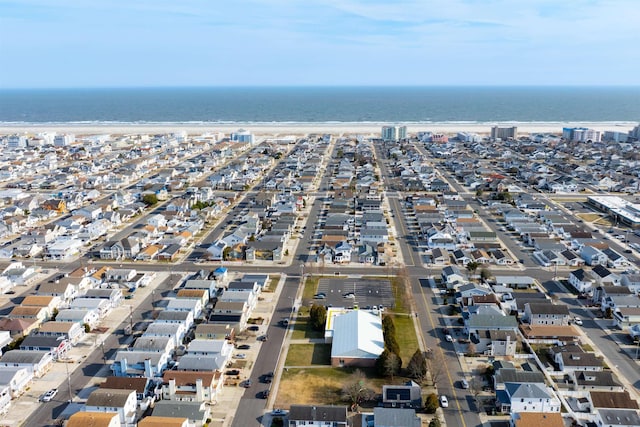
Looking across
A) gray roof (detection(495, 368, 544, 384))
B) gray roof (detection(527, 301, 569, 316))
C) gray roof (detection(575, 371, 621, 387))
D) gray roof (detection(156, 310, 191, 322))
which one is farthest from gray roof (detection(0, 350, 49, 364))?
gray roof (detection(527, 301, 569, 316))

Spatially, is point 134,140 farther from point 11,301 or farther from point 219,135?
point 11,301

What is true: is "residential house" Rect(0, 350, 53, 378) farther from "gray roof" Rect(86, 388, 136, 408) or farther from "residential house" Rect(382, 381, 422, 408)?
"residential house" Rect(382, 381, 422, 408)

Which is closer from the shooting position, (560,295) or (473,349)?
(473,349)

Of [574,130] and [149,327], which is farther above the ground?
[574,130]

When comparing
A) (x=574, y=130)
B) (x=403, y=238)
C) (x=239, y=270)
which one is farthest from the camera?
(x=574, y=130)

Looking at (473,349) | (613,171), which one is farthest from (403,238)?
(613,171)

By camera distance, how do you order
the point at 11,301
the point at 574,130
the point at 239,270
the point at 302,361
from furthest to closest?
the point at 574,130, the point at 239,270, the point at 11,301, the point at 302,361
